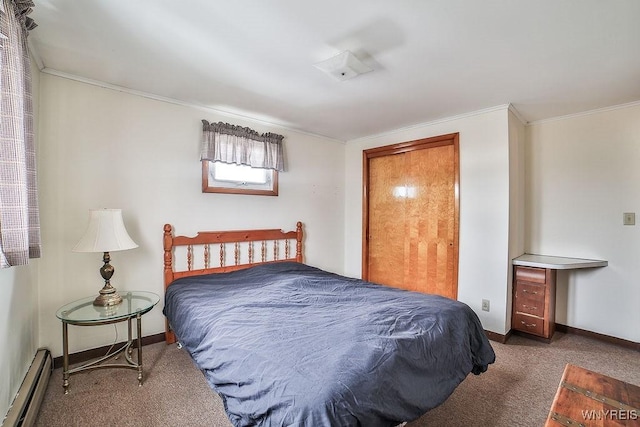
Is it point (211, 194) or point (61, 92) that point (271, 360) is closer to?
point (211, 194)

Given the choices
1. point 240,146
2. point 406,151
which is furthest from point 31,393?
point 406,151

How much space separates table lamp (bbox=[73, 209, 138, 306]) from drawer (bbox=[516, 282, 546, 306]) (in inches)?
141

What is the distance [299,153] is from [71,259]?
2.58 m

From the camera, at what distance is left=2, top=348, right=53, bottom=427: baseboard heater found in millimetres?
1556

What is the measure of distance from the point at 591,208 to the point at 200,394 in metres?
3.96

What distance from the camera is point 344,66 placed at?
6.68ft

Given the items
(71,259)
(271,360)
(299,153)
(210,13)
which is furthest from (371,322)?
(299,153)

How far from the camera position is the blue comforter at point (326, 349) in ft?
3.86

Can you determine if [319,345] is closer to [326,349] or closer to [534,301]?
[326,349]

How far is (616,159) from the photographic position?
2914 mm

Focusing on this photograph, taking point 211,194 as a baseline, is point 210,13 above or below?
above

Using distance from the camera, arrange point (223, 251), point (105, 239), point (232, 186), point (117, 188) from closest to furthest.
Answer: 1. point (105, 239)
2. point (117, 188)
3. point (223, 251)
4. point (232, 186)

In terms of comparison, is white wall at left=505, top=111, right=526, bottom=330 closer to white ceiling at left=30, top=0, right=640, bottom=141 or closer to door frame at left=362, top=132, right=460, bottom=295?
white ceiling at left=30, top=0, right=640, bottom=141

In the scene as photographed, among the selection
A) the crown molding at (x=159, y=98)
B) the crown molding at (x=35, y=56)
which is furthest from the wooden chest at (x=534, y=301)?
the crown molding at (x=35, y=56)
